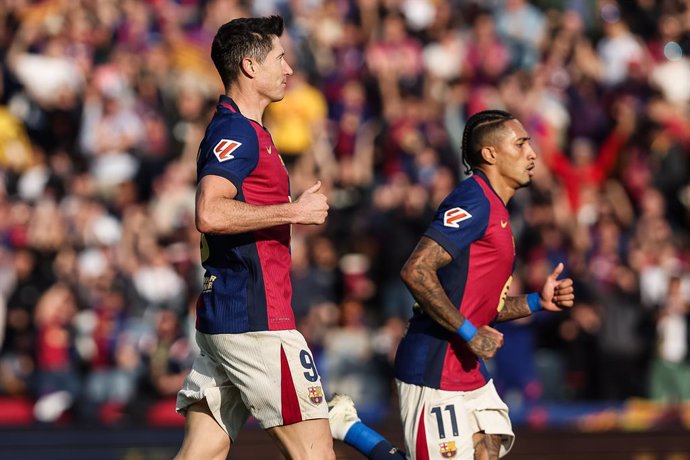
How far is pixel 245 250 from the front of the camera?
6.92 meters

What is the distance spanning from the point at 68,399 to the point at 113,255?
1.83m

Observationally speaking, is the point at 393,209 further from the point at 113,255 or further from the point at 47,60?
the point at 47,60

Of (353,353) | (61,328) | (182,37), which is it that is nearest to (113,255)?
(61,328)

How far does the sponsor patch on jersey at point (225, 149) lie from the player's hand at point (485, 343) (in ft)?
5.35

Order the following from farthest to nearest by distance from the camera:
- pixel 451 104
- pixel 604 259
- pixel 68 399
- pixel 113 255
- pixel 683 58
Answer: pixel 683 58, pixel 451 104, pixel 604 259, pixel 113 255, pixel 68 399

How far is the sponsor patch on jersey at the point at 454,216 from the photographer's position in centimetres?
741

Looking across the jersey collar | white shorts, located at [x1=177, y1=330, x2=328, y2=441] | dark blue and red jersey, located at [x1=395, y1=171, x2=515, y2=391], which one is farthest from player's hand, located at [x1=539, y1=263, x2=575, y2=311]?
the jersey collar

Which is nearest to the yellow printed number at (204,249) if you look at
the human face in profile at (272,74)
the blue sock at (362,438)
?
the human face in profile at (272,74)

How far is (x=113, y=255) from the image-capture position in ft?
46.5

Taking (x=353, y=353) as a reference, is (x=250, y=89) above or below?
above

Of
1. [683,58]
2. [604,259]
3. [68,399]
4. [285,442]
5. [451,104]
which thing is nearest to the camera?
[285,442]

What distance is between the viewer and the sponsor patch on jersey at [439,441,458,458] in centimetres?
738

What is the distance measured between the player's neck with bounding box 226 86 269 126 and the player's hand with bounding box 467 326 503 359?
1613mm

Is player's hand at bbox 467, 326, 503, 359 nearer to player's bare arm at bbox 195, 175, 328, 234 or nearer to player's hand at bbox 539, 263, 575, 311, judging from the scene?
player's hand at bbox 539, 263, 575, 311
